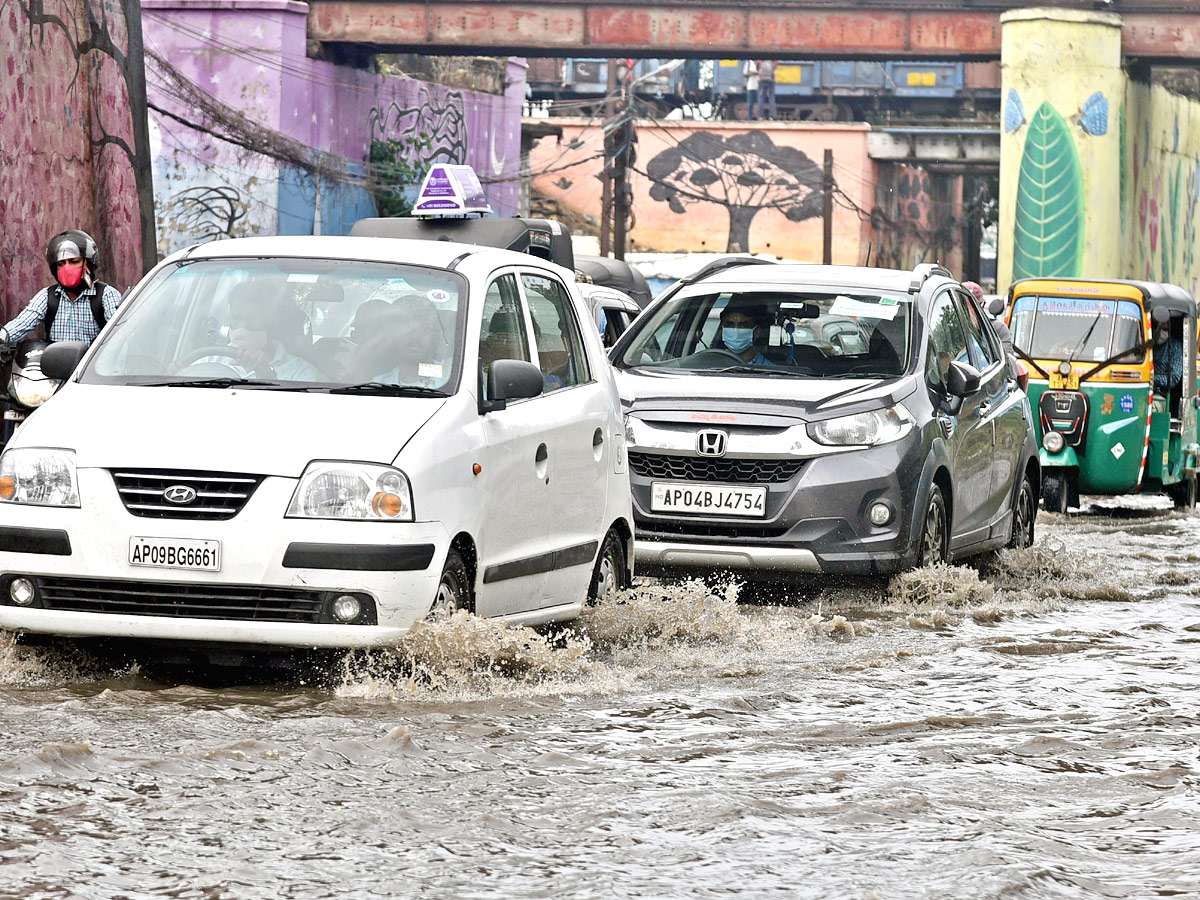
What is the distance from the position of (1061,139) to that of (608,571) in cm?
2797

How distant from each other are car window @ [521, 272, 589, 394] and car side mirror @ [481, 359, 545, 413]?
639 millimetres

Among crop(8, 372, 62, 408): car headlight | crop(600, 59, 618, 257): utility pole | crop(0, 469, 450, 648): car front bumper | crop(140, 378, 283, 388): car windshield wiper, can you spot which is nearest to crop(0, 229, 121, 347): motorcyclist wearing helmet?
crop(8, 372, 62, 408): car headlight

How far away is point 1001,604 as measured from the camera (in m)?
10.1

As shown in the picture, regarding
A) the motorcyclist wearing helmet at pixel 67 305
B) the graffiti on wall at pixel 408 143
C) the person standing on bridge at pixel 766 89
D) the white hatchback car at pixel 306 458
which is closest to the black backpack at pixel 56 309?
the motorcyclist wearing helmet at pixel 67 305

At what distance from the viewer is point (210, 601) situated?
6.36 meters

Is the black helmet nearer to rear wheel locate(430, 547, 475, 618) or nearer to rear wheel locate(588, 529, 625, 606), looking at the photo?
rear wheel locate(588, 529, 625, 606)

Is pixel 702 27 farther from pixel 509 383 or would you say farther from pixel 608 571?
pixel 509 383

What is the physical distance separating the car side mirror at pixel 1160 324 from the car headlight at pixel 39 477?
12379mm

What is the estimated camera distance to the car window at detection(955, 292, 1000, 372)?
1150cm

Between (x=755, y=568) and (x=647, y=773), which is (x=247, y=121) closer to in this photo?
(x=755, y=568)

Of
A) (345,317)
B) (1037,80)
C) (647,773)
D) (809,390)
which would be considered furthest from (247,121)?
(647,773)

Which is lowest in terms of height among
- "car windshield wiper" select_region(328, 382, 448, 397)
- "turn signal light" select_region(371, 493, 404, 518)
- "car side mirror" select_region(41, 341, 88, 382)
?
"turn signal light" select_region(371, 493, 404, 518)

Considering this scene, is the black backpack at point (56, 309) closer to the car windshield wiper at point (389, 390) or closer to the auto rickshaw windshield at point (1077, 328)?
the car windshield wiper at point (389, 390)

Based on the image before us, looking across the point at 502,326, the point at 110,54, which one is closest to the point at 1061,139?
the point at 110,54
